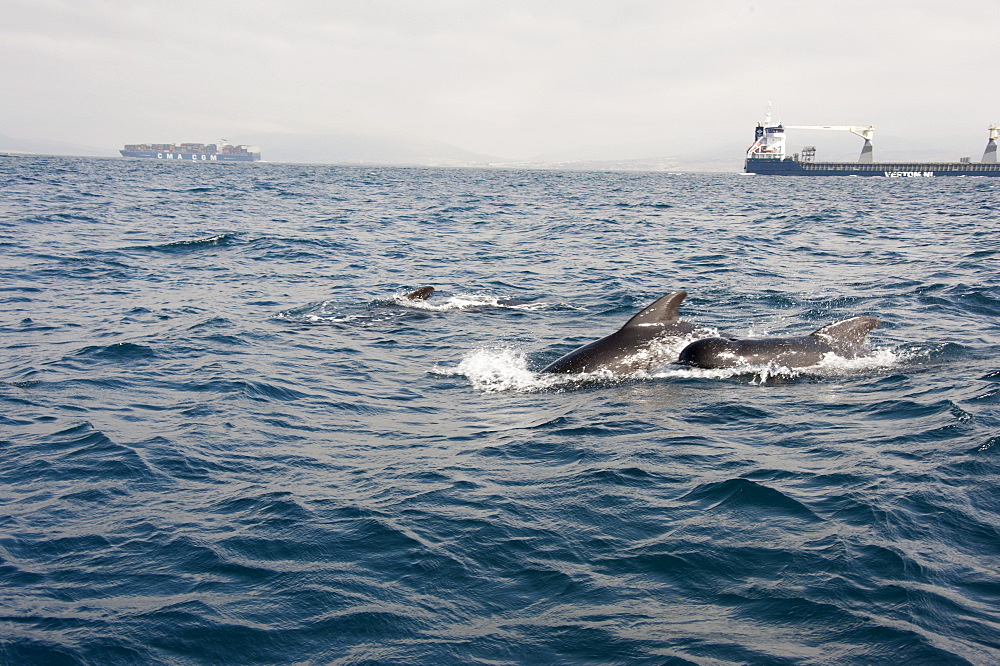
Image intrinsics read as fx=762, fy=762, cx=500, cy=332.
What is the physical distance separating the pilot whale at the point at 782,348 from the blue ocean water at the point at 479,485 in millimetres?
284

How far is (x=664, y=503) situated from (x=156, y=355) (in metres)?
9.12

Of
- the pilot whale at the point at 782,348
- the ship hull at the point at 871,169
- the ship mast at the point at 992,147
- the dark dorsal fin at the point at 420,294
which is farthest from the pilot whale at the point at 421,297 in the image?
the ship mast at the point at 992,147

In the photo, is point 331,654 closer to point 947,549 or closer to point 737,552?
point 737,552

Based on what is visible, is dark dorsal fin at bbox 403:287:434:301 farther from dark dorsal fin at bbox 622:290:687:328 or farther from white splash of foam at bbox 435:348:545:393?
dark dorsal fin at bbox 622:290:687:328

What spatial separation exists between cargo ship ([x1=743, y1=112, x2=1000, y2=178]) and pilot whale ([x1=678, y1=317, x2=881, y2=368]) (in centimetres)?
13400

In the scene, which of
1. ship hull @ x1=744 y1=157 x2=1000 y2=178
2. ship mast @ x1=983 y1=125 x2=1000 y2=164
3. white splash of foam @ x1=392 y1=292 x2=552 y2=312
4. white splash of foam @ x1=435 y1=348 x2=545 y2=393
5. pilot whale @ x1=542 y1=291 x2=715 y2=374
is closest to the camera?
white splash of foam @ x1=435 y1=348 x2=545 y2=393

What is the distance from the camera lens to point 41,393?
33.7 ft

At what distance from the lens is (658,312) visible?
11977 millimetres

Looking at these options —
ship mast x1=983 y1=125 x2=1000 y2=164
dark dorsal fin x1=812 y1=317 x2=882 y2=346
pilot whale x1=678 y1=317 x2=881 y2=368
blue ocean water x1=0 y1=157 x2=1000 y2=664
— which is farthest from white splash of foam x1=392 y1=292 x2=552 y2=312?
ship mast x1=983 y1=125 x2=1000 y2=164

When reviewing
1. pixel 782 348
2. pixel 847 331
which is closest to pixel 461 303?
pixel 782 348

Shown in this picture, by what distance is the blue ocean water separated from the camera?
5.02m

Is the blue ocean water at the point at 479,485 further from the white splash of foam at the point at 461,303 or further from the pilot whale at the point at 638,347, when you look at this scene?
the pilot whale at the point at 638,347

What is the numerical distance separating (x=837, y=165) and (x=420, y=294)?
136 meters

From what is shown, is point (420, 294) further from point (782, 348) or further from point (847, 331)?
point (847, 331)
